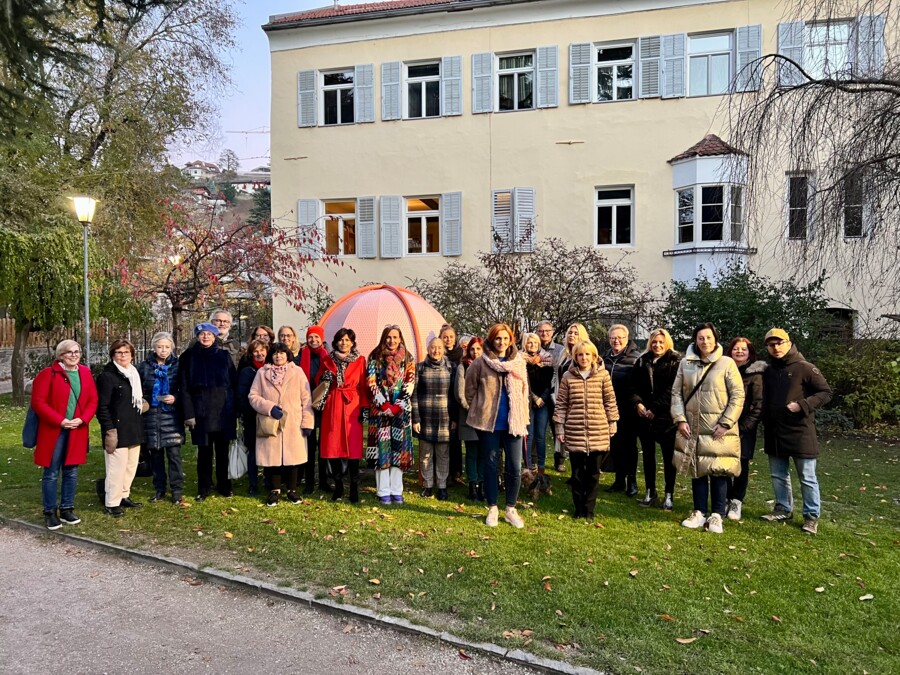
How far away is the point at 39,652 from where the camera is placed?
3.86 meters

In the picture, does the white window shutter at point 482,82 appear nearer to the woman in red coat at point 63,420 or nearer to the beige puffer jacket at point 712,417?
the beige puffer jacket at point 712,417

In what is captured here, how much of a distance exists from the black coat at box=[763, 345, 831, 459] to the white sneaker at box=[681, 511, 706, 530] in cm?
94

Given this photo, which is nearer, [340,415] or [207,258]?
[340,415]

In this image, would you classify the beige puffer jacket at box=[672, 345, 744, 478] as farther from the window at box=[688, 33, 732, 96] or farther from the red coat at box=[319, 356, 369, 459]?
the window at box=[688, 33, 732, 96]

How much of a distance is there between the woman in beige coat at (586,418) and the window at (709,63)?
13.7 metres

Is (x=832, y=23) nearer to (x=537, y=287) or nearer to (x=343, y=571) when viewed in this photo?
(x=537, y=287)

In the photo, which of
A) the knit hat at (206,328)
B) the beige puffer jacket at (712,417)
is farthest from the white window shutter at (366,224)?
the beige puffer jacket at (712,417)

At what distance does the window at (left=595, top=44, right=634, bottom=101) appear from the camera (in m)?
17.4

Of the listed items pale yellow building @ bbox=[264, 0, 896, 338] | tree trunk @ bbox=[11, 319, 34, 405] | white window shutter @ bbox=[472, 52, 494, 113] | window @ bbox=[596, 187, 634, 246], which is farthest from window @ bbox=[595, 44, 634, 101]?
tree trunk @ bbox=[11, 319, 34, 405]

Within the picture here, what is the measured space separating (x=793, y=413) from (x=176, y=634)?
17.9ft

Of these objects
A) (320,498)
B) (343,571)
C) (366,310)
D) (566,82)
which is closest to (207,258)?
(366,310)

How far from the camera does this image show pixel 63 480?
6.17 meters

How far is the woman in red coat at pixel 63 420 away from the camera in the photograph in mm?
5949

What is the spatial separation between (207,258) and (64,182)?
22.4 ft
